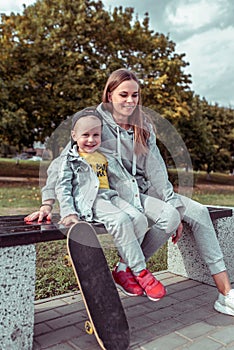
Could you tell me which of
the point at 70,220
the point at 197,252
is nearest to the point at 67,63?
the point at 197,252

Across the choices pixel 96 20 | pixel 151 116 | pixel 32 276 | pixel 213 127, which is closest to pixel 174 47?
pixel 96 20

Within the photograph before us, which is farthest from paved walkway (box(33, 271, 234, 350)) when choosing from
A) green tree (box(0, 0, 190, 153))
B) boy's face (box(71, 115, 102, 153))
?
green tree (box(0, 0, 190, 153))

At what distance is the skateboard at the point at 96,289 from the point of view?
2.23 meters

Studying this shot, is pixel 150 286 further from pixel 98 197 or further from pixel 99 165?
pixel 99 165

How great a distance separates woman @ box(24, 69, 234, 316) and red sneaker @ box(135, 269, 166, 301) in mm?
275

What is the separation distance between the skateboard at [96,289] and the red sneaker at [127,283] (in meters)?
0.11

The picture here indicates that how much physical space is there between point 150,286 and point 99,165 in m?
0.84

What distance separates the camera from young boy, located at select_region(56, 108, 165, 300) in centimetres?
238

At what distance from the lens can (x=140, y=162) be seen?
2.88 m

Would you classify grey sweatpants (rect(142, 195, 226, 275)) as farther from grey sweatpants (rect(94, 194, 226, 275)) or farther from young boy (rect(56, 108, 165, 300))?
young boy (rect(56, 108, 165, 300))

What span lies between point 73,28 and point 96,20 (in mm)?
954

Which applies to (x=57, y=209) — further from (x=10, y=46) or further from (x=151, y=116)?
(x=10, y=46)

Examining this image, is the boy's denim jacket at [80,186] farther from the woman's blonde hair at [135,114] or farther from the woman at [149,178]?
the woman's blonde hair at [135,114]

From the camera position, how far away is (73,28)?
14266 mm
